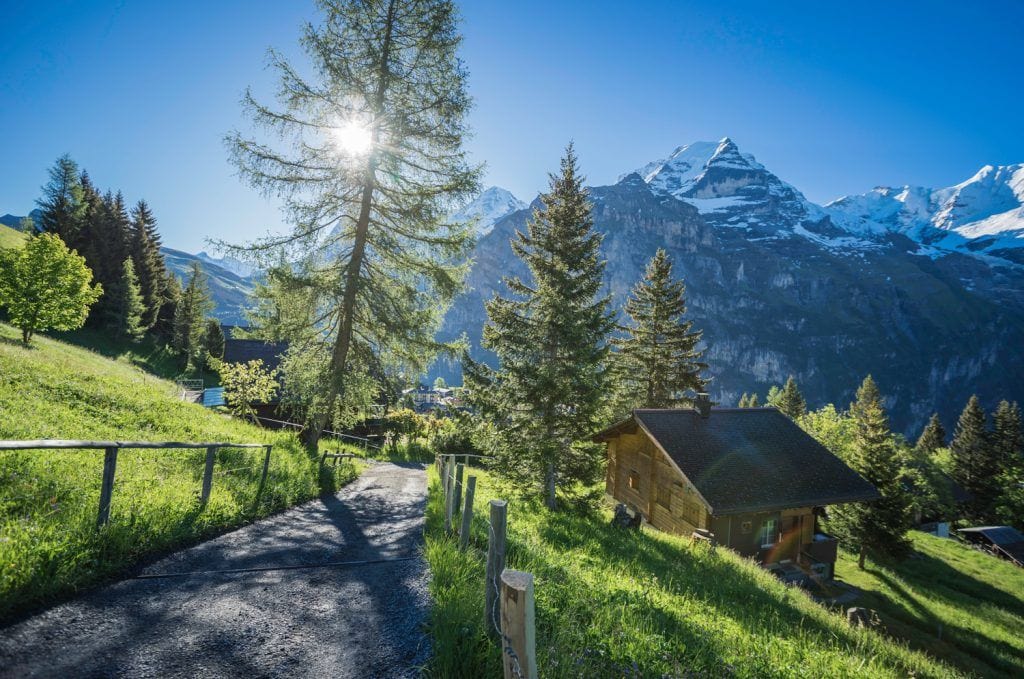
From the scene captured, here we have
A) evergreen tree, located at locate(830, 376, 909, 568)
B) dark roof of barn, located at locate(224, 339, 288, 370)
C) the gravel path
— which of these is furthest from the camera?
dark roof of barn, located at locate(224, 339, 288, 370)

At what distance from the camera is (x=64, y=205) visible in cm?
4316

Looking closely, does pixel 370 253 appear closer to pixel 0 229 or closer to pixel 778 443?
pixel 778 443

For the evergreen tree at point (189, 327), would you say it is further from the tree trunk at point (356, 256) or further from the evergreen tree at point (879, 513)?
the evergreen tree at point (879, 513)

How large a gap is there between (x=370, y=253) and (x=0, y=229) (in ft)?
224

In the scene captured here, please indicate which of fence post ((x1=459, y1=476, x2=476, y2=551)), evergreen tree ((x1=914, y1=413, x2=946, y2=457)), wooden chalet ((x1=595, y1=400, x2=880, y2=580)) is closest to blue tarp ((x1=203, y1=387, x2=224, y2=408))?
wooden chalet ((x1=595, y1=400, x2=880, y2=580))

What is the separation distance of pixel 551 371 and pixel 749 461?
519 inches

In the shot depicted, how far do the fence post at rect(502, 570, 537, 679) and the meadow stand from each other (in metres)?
1.10

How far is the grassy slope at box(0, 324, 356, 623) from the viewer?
14.4 ft

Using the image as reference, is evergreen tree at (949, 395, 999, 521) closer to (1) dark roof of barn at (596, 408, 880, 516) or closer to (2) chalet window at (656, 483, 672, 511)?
(1) dark roof of barn at (596, 408, 880, 516)

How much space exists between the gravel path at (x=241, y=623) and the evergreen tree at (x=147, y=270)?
185 feet

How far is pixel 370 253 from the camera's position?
46.9ft

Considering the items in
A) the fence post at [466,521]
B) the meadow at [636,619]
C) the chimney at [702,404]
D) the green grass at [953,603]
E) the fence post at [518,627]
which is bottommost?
the green grass at [953,603]

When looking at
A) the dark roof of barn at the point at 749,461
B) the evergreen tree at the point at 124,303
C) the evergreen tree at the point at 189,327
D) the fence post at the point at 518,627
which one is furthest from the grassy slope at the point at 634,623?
the evergreen tree at the point at 189,327

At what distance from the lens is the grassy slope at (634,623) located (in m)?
3.87
